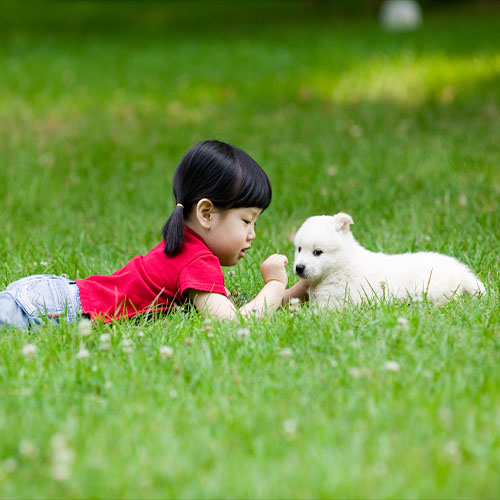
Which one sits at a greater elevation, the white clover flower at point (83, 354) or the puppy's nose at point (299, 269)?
the puppy's nose at point (299, 269)

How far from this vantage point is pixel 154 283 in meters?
3.73

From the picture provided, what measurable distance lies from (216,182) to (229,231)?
259 millimetres

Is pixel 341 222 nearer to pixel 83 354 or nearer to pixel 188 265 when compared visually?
pixel 188 265

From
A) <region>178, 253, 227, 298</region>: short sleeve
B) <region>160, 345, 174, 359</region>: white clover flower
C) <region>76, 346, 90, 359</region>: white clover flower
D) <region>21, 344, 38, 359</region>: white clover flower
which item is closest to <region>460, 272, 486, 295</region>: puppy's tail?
<region>178, 253, 227, 298</region>: short sleeve

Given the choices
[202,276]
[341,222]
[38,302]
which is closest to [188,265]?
[202,276]

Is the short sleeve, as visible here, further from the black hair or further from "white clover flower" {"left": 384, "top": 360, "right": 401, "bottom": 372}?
"white clover flower" {"left": 384, "top": 360, "right": 401, "bottom": 372}

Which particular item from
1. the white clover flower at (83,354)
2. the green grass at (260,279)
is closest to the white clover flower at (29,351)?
the green grass at (260,279)

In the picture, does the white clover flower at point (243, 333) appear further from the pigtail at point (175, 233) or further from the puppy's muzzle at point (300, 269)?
the puppy's muzzle at point (300, 269)

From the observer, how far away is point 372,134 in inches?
A: 322

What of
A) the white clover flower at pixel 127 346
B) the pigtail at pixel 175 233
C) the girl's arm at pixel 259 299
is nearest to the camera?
the white clover flower at pixel 127 346

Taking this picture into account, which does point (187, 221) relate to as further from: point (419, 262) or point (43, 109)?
point (43, 109)

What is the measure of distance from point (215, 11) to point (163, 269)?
23.8 metres

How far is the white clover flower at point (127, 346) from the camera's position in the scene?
2.99 metres

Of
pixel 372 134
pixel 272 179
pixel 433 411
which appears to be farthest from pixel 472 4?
pixel 433 411
